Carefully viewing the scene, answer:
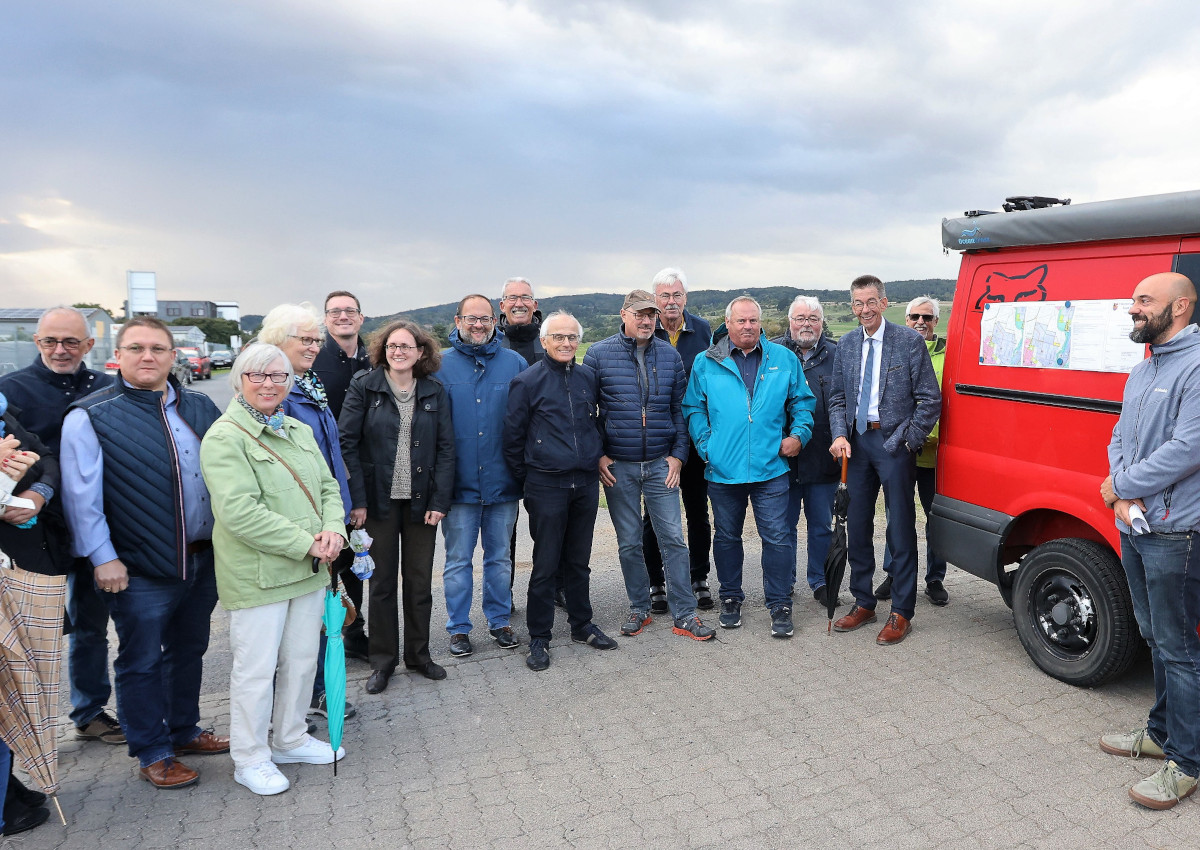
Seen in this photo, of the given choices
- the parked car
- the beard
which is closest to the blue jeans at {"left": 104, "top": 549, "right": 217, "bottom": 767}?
the beard

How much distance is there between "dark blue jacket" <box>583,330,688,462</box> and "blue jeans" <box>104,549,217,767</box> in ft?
7.94

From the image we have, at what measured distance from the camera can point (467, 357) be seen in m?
4.92

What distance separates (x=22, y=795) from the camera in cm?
323

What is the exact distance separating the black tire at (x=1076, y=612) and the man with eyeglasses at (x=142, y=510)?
4163 mm

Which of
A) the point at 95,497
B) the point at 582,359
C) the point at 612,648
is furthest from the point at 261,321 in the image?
the point at 612,648

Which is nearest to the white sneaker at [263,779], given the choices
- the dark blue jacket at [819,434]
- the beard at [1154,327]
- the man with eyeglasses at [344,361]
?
the man with eyeglasses at [344,361]

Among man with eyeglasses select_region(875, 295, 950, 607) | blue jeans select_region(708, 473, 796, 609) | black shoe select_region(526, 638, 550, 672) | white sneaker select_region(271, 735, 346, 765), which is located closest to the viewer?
white sneaker select_region(271, 735, 346, 765)

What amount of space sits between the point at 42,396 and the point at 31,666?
1347mm

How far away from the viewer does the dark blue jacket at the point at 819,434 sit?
18.2ft

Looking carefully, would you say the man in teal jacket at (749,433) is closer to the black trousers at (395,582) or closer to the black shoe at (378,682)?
the black trousers at (395,582)

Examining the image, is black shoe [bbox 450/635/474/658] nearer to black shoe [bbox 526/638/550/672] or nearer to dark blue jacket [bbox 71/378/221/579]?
black shoe [bbox 526/638/550/672]

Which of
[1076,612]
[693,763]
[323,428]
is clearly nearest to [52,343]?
[323,428]

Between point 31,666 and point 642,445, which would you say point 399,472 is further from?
point 31,666

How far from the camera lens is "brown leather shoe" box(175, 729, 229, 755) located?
375 centimetres
